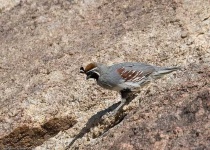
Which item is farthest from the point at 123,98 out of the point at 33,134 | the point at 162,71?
the point at 33,134

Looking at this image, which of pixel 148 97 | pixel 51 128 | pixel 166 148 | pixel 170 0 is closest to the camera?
pixel 166 148

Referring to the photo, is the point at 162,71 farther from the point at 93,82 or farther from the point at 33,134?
the point at 33,134

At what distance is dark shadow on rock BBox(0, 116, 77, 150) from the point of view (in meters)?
6.63

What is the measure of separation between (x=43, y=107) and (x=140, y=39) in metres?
1.60

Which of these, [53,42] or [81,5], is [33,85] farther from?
[81,5]

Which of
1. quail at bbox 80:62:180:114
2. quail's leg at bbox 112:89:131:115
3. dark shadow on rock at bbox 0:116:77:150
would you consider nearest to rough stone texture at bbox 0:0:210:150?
dark shadow on rock at bbox 0:116:77:150

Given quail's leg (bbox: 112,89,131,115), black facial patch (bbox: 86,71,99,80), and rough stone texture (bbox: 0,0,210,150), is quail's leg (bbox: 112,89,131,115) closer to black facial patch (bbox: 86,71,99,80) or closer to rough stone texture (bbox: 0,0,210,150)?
rough stone texture (bbox: 0,0,210,150)

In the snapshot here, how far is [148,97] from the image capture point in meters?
5.91

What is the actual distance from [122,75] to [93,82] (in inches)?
21.0

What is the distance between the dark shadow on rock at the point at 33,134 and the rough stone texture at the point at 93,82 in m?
0.01

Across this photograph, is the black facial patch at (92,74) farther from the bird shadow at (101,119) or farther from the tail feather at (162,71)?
the tail feather at (162,71)

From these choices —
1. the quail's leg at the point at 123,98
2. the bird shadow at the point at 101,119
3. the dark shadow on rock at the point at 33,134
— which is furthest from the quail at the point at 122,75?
the dark shadow on rock at the point at 33,134

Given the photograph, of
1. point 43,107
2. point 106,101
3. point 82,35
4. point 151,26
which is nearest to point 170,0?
point 151,26

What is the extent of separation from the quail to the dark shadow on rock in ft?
2.05
